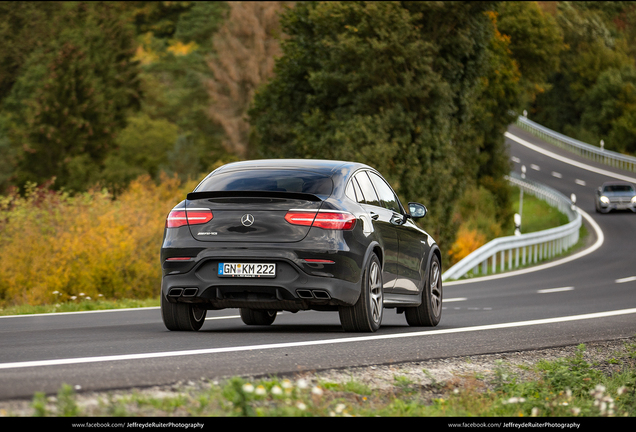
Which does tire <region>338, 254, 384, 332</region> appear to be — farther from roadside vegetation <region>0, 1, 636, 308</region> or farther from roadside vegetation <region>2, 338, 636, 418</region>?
roadside vegetation <region>0, 1, 636, 308</region>

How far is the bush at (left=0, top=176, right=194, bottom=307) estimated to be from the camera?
16.5 meters

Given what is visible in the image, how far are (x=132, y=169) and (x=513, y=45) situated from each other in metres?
25.2


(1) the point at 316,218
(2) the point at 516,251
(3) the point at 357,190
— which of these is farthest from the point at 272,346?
(2) the point at 516,251

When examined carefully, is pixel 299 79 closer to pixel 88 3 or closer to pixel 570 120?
pixel 88 3

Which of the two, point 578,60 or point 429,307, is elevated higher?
point 429,307

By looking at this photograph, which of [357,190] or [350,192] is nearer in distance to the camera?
[350,192]

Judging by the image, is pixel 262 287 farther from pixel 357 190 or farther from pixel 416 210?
pixel 416 210

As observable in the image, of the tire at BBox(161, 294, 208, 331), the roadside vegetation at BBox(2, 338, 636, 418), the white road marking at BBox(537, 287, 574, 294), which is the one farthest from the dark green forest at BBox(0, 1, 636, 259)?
the roadside vegetation at BBox(2, 338, 636, 418)

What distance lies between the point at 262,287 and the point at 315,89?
30.6 m

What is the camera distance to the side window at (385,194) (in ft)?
34.7

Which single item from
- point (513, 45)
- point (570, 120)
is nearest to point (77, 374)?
point (513, 45)

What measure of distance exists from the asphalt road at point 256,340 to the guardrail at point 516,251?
27.7ft

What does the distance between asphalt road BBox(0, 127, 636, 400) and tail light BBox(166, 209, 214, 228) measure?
1.06m

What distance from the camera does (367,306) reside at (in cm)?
934
